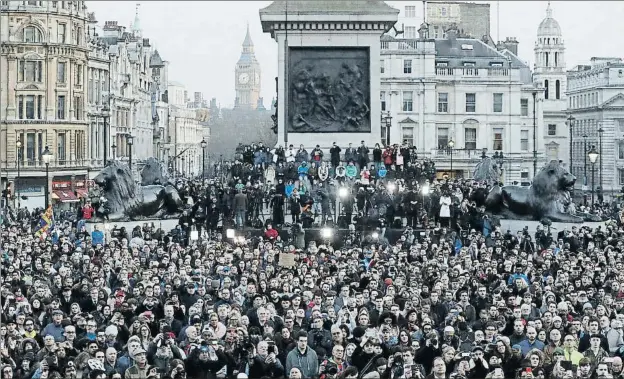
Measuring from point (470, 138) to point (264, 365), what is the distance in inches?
2891

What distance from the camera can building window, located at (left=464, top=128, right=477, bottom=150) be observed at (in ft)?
286

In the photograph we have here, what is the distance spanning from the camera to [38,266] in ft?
81.5

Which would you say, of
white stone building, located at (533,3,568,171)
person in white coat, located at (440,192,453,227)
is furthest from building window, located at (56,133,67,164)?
person in white coat, located at (440,192,453,227)

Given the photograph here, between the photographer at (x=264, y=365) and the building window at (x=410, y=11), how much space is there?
8701 cm

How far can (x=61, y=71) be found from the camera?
253 feet

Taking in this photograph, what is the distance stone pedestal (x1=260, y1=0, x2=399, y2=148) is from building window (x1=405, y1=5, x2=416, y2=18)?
5722cm

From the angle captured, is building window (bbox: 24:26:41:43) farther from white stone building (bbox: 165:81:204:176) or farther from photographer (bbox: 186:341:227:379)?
photographer (bbox: 186:341:227:379)

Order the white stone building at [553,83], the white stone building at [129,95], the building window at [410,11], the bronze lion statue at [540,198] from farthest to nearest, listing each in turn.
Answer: the white stone building at [553,83] → the building window at [410,11] → the white stone building at [129,95] → the bronze lion statue at [540,198]

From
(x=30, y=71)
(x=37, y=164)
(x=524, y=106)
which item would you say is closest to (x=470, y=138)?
(x=524, y=106)

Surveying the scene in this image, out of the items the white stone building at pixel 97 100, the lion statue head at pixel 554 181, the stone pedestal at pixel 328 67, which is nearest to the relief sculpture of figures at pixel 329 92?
the stone pedestal at pixel 328 67

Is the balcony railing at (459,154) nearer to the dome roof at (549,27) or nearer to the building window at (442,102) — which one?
the building window at (442,102)

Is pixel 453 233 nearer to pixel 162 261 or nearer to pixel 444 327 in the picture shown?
pixel 162 261

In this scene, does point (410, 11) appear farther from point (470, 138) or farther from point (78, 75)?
point (78, 75)

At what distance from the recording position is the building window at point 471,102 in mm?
86938
